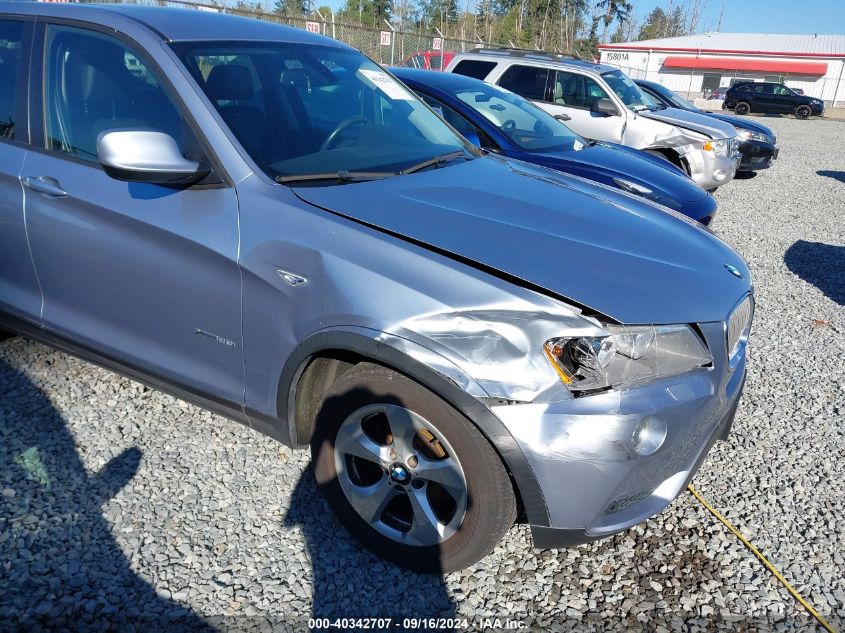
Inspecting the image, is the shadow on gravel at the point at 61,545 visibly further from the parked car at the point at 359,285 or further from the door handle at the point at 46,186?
the door handle at the point at 46,186

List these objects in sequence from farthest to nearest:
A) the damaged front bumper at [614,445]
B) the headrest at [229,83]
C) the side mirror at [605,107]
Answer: the side mirror at [605,107], the headrest at [229,83], the damaged front bumper at [614,445]

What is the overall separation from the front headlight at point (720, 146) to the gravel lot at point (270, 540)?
5.99 meters

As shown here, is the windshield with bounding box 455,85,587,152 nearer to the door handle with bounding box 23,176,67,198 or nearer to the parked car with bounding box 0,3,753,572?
the parked car with bounding box 0,3,753,572

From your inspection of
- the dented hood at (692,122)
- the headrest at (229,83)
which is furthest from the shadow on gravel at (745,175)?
the headrest at (229,83)

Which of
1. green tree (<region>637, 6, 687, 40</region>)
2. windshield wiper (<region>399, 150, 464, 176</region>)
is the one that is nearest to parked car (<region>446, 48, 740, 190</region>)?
windshield wiper (<region>399, 150, 464, 176</region>)

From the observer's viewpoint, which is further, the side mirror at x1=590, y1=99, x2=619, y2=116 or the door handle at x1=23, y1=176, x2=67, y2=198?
the side mirror at x1=590, y1=99, x2=619, y2=116

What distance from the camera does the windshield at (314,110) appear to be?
8.80ft

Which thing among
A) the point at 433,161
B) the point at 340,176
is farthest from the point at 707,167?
the point at 340,176

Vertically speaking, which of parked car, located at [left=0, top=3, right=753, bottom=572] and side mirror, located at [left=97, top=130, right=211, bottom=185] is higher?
side mirror, located at [left=97, top=130, right=211, bottom=185]

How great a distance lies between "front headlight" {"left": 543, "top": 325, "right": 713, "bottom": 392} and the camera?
208 cm

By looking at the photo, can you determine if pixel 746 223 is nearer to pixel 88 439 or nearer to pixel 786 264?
pixel 786 264

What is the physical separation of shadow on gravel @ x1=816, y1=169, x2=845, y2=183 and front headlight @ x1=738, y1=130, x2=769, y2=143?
1.98 m

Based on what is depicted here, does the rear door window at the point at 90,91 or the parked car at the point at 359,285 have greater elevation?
Answer: the rear door window at the point at 90,91

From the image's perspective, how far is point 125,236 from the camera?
2.68 metres
